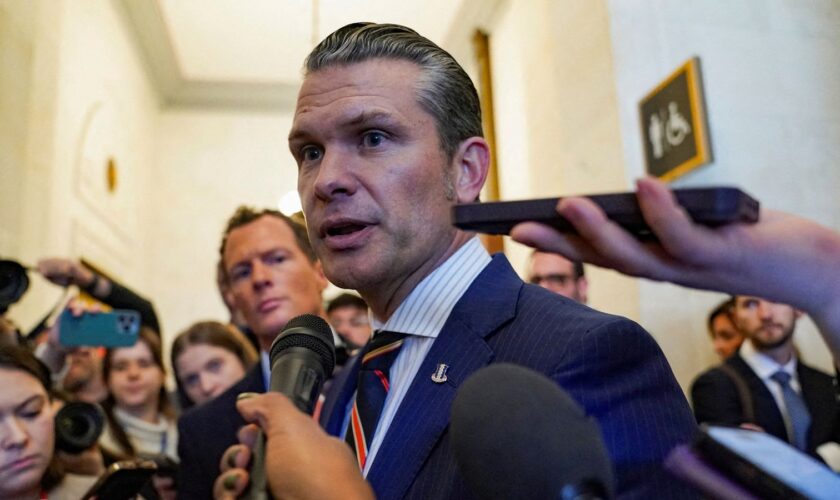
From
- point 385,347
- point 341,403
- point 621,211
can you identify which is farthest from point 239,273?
point 621,211

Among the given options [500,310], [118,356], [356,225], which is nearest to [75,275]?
[118,356]

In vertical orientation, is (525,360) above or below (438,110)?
below

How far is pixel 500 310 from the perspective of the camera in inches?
49.3

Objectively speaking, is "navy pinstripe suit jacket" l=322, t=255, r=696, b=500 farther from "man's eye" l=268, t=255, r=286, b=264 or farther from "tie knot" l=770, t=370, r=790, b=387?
"tie knot" l=770, t=370, r=790, b=387

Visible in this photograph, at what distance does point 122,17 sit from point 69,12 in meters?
1.75

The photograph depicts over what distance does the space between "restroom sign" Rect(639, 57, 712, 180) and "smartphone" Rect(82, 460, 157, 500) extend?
313cm

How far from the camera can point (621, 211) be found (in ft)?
2.25

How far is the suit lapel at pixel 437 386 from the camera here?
44.0 inches

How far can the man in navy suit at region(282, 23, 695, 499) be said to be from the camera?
41.1 inches

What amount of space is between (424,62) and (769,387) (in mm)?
2572

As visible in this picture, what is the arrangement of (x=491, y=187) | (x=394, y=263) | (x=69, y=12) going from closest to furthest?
Result: (x=394, y=263)
(x=69, y=12)
(x=491, y=187)

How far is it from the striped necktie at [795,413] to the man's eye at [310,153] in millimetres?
2567

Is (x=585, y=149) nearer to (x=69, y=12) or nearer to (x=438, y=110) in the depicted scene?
(x=438, y=110)

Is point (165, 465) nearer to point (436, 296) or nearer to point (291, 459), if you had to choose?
point (436, 296)
